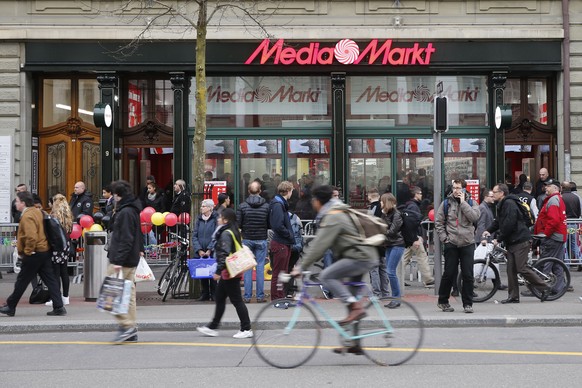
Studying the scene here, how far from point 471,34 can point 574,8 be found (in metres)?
2.69

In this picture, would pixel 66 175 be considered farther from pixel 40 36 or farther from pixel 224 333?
pixel 224 333

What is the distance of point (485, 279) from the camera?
43.0ft

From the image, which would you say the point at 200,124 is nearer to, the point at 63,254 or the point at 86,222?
the point at 63,254

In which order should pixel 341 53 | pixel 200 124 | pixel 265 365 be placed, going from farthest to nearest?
pixel 341 53 → pixel 200 124 → pixel 265 365

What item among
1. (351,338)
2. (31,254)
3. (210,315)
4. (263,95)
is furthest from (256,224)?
(263,95)

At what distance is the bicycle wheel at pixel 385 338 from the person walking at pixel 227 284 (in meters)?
2.27

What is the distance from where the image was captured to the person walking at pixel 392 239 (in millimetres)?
12680

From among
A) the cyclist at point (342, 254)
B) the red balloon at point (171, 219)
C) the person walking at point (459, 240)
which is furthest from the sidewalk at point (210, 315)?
the cyclist at point (342, 254)

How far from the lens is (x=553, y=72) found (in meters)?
20.0

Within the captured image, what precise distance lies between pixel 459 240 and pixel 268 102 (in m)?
9.76

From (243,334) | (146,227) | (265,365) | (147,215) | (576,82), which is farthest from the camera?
(576,82)

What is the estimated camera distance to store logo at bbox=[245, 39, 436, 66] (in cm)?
1944

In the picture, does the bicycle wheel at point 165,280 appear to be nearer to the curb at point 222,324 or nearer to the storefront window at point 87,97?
the curb at point 222,324

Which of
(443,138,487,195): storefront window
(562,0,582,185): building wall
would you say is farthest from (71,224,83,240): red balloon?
(562,0,582,185): building wall
